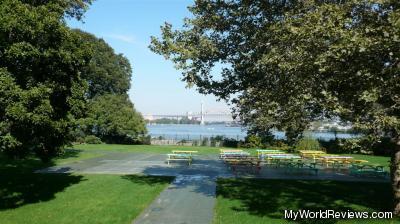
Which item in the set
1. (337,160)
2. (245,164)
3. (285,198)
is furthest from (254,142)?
(285,198)

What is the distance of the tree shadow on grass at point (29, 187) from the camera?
16180mm

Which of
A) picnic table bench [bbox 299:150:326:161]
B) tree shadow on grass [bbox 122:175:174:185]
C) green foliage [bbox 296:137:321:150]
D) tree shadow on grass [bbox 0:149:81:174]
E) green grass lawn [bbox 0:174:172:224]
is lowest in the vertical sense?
green grass lawn [bbox 0:174:172:224]

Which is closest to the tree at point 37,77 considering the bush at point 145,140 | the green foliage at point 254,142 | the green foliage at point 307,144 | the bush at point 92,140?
the green foliage at point 307,144

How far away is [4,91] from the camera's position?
12.8 metres

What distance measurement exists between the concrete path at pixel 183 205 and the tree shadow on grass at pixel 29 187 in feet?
14.5

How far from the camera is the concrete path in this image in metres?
12.8

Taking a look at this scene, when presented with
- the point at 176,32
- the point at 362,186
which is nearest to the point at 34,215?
the point at 176,32

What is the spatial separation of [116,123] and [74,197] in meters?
38.6

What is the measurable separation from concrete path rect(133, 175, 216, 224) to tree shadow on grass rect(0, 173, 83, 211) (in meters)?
4.43

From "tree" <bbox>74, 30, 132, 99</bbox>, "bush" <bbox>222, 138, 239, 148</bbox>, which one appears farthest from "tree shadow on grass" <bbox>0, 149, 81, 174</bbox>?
"tree" <bbox>74, 30, 132, 99</bbox>

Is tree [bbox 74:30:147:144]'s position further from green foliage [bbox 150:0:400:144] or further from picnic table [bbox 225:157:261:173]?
green foliage [bbox 150:0:400:144]

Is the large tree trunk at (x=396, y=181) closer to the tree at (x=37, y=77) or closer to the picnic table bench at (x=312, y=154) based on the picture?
the tree at (x=37, y=77)

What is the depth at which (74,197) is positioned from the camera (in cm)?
1656

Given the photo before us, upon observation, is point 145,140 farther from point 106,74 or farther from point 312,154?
point 312,154
